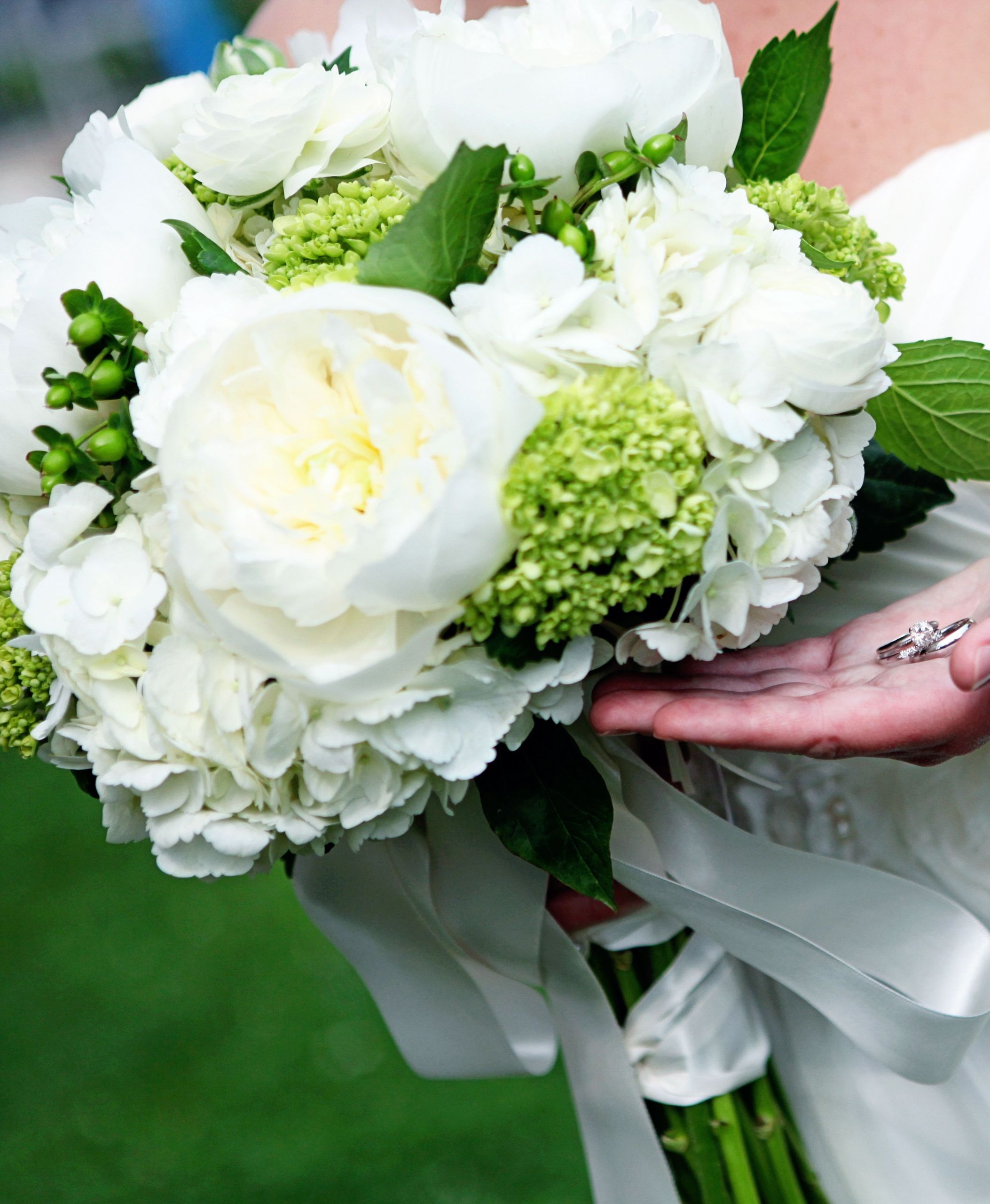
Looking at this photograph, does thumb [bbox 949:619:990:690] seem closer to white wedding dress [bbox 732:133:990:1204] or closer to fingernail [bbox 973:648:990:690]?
fingernail [bbox 973:648:990:690]

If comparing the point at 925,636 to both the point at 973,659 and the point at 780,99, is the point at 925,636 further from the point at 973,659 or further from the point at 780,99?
the point at 780,99

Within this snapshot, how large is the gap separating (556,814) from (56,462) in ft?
0.99

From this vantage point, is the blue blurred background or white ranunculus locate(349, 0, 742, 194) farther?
the blue blurred background

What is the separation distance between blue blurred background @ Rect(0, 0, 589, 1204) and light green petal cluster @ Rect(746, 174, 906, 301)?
1.29 meters

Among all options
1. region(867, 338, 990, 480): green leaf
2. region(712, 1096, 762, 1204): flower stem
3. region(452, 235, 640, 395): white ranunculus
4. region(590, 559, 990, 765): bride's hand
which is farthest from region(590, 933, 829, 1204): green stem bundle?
region(452, 235, 640, 395): white ranunculus

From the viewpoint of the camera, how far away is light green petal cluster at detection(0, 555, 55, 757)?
54cm

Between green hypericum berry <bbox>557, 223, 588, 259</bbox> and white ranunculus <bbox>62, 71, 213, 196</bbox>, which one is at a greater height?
white ranunculus <bbox>62, 71, 213, 196</bbox>

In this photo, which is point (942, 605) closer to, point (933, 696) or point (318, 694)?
point (933, 696)

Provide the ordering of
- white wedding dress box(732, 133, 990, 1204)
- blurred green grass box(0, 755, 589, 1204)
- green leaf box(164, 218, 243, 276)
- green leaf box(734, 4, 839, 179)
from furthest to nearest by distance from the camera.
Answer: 1. blurred green grass box(0, 755, 589, 1204)
2. white wedding dress box(732, 133, 990, 1204)
3. green leaf box(734, 4, 839, 179)
4. green leaf box(164, 218, 243, 276)

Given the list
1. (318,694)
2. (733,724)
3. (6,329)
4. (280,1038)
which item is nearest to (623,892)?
(733,724)

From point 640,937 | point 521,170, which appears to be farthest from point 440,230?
point 640,937

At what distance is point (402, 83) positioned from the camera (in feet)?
1.62

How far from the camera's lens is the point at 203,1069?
163 centimetres

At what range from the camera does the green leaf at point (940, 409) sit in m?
0.55
